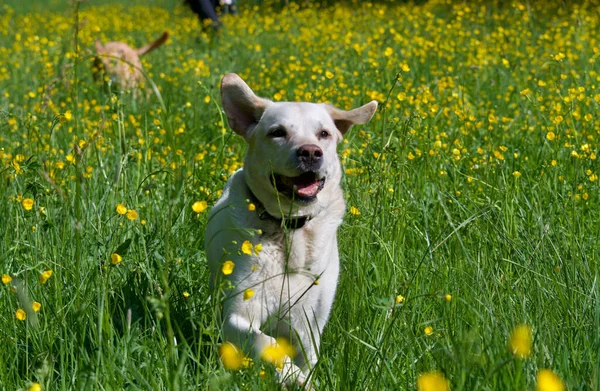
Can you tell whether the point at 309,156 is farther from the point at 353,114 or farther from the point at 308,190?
the point at 353,114

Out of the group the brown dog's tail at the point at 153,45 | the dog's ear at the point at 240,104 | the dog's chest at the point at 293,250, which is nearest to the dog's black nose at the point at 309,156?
the dog's chest at the point at 293,250

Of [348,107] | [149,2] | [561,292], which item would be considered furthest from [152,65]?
[149,2]

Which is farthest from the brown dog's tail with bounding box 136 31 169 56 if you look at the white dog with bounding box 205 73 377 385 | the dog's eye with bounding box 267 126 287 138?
the dog's eye with bounding box 267 126 287 138

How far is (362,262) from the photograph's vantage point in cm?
364

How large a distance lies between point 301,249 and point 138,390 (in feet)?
3.81

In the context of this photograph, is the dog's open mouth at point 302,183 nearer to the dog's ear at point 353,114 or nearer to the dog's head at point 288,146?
the dog's head at point 288,146

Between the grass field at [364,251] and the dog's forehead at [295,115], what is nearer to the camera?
the grass field at [364,251]

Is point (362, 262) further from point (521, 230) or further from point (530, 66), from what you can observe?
point (530, 66)

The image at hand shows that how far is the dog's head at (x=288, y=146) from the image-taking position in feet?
11.3

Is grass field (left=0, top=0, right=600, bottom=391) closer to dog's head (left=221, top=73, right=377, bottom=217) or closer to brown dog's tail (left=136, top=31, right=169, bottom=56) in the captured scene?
dog's head (left=221, top=73, right=377, bottom=217)

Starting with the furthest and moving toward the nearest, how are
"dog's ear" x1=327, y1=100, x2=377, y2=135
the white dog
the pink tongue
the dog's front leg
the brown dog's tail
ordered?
the brown dog's tail
"dog's ear" x1=327, y1=100, x2=377, y2=135
the pink tongue
the white dog
the dog's front leg

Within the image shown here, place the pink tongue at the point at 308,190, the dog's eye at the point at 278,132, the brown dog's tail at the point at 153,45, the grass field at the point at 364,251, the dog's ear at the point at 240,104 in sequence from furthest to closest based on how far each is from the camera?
the brown dog's tail at the point at 153,45, the dog's ear at the point at 240,104, the dog's eye at the point at 278,132, the pink tongue at the point at 308,190, the grass field at the point at 364,251

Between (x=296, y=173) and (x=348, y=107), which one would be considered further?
(x=348, y=107)

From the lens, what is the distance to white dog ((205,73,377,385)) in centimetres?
329
